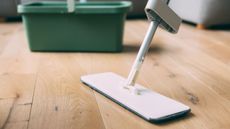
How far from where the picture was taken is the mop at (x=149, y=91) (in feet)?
2.24

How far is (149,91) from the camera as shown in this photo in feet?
2.65

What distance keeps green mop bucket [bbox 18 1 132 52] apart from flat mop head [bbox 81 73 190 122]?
1.25 ft

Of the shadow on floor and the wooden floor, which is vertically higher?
the shadow on floor

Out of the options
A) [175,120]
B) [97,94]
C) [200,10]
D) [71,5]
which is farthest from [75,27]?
[200,10]

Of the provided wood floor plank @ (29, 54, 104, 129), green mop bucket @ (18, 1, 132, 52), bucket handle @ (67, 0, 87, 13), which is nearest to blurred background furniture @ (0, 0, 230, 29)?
green mop bucket @ (18, 1, 132, 52)

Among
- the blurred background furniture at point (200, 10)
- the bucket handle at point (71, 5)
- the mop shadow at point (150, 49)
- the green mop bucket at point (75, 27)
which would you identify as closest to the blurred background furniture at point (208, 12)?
the blurred background furniture at point (200, 10)

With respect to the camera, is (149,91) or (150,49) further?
(150,49)

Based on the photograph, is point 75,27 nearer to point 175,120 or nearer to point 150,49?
point 150,49

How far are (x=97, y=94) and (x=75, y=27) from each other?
517mm

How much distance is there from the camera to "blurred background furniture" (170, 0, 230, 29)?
71.3 inches

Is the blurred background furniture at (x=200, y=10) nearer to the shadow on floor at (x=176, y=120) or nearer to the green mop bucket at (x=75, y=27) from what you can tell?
the green mop bucket at (x=75, y=27)

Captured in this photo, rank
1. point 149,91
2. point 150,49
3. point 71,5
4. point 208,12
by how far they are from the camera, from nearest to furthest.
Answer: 1. point 149,91
2. point 71,5
3. point 150,49
4. point 208,12

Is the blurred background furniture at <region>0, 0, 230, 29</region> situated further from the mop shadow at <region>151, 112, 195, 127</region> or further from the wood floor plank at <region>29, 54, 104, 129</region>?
the mop shadow at <region>151, 112, 195, 127</region>

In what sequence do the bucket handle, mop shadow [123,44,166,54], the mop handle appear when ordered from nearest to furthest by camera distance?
the mop handle → the bucket handle → mop shadow [123,44,166,54]
